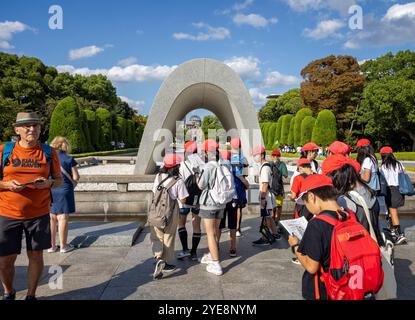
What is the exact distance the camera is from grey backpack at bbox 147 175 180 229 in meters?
3.81

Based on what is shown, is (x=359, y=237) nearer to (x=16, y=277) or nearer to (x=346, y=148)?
(x=346, y=148)

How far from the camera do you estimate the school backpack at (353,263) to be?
6.20 feet

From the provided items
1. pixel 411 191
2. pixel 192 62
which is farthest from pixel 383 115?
pixel 411 191

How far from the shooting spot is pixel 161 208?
3.84 meters

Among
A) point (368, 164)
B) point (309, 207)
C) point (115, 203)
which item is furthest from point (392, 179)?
point (115, 203)

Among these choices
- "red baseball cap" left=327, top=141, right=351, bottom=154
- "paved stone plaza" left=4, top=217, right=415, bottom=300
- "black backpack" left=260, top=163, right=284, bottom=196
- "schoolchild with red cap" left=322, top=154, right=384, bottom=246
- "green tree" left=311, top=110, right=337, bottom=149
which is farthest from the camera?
"green tree" left=311, top=110, right=337, bottom=149

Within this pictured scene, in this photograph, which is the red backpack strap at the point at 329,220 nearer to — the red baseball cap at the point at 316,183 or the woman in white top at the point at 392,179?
the red baseball cap at the point at 316,183

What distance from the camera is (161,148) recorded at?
36.2 ft

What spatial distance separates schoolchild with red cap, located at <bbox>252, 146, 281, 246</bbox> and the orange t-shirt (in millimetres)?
2777

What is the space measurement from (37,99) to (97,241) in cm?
3314

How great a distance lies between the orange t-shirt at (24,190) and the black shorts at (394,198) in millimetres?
4650

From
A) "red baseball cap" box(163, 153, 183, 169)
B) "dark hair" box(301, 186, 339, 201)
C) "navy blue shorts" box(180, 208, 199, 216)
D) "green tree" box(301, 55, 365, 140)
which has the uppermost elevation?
"green tree" box(301, 55, 365, 140)

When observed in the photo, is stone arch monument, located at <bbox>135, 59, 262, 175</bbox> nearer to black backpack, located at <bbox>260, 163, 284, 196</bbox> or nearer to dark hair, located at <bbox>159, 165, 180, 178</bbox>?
black backpack, located at <bbox>260, 163, 284, 196</bbox>

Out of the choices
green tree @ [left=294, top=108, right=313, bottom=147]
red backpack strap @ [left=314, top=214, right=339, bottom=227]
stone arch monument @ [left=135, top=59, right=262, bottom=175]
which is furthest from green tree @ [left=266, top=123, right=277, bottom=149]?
red backpack strap @ [left=314, top=214, right=339, bottom=227]
